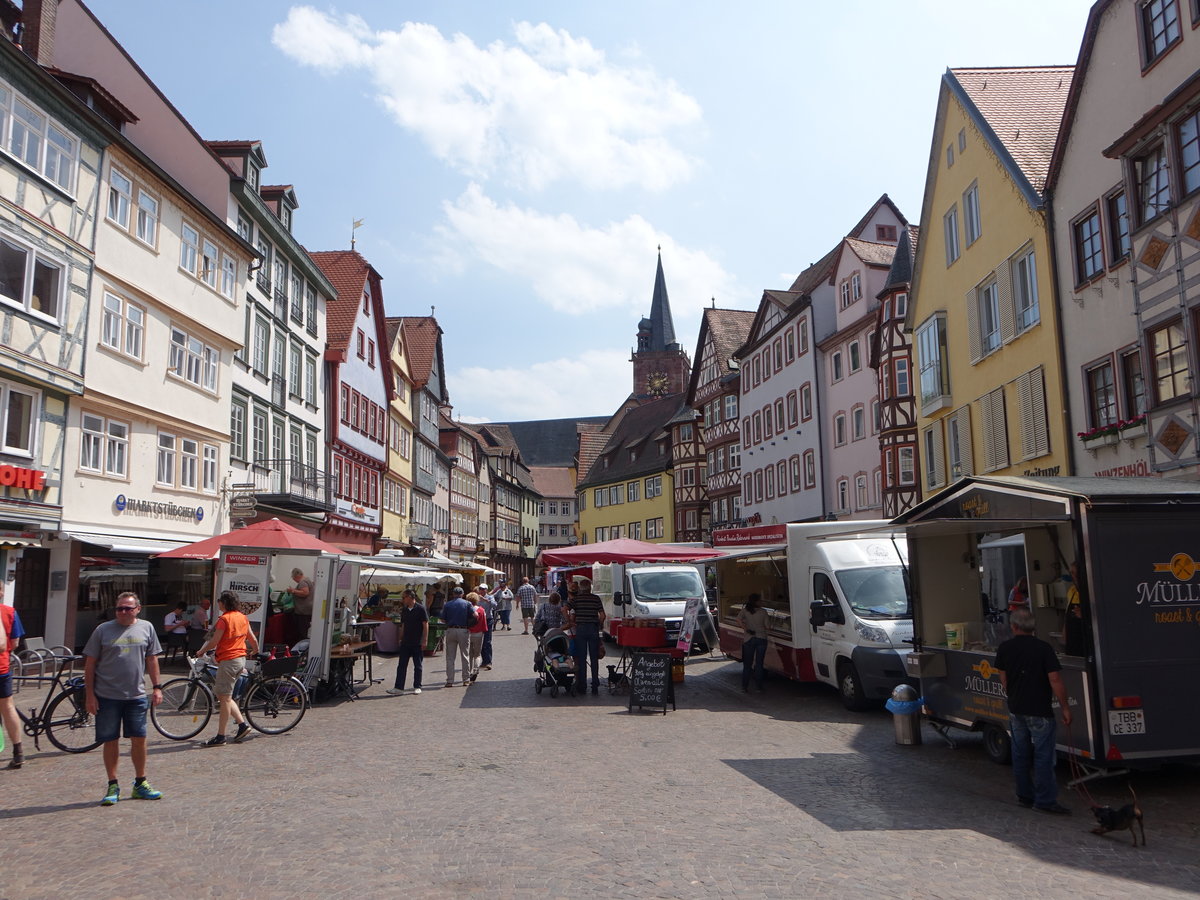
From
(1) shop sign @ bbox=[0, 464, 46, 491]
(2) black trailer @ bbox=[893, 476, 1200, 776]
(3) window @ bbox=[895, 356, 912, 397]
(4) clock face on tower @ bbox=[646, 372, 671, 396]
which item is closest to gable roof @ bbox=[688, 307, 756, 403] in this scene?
(3) window @ bbox=[895, 356, 912, 397]

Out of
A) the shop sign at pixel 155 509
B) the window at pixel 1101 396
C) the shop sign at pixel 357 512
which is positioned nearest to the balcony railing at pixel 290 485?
the shop sign at pixel 357 512

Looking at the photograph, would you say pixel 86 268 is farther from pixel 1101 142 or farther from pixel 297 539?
pixel 1101 142

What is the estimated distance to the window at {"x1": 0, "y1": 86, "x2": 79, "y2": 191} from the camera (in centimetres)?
1844

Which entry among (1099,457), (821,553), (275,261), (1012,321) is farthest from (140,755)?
(275,261)

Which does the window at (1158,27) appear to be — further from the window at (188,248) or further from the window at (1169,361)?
the window at (188,248)

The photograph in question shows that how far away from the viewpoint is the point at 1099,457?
19.5 metres

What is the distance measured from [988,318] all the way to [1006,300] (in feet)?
4.99

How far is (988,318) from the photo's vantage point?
25.1m

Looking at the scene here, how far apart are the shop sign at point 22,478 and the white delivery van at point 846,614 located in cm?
1322

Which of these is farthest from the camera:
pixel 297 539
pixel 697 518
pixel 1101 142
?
pixel 697 518

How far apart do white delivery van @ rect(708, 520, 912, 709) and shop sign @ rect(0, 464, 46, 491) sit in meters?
13.2

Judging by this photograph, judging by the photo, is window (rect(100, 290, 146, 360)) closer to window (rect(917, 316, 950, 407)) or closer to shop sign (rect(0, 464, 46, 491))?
shop sign (rect(0, 464, 46, 491))

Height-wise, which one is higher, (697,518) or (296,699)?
(697,518)

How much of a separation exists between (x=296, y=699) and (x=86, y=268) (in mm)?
12053
